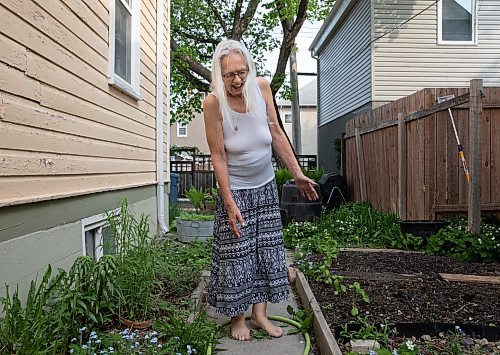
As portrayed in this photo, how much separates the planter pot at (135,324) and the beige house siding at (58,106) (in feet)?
2.93

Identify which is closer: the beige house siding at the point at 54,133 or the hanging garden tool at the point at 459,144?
the beige house siding at the point at 54,133

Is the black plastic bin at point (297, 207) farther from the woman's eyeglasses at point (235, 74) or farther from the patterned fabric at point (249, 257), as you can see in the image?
the woman's eyeglasses at point (235, 74)

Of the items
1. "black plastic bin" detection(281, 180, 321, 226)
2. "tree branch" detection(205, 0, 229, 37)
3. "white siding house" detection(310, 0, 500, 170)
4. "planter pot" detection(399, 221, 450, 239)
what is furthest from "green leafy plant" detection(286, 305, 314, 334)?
"tree branch" detection(205, 0, 229, 37)

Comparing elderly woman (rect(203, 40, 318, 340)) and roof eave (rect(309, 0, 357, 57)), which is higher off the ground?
roof eave (rect(309, 0, 357, 57))

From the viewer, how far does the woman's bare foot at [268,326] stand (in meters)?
2.93

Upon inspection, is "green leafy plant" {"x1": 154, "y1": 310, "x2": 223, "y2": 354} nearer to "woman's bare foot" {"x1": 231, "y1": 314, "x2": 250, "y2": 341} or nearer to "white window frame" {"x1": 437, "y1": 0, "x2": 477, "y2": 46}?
"woman's bare foot" {"x1": 231, "y1": 314, "x2": 250, "y2": 341}

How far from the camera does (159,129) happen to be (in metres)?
6.95

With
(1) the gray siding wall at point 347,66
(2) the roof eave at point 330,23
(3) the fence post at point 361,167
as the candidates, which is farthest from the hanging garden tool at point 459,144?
(2) the roof eave at point 330,23

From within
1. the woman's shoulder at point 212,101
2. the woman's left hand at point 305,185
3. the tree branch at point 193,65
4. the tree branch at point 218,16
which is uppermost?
the tree branch at point 218,16

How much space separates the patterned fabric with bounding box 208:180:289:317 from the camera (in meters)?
2.78

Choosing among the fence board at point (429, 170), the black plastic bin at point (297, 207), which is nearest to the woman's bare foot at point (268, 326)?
the fence board at point (429, 170)

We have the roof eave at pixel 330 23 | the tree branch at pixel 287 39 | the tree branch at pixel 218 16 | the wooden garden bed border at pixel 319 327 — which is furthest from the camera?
the tree branch at pixel 218 16

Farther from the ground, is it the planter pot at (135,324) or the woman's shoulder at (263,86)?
the woman's shoulder at (263,86)

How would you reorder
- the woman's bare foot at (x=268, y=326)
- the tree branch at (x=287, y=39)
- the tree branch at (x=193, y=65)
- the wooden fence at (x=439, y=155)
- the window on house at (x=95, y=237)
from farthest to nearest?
the tree branch at (x=193, y=65)
the tree branch at (x=287, y=39)
the wooden fence at (x=439, y=155)
the window on house at (x=95, y=237)
the woman's bare foot at (x=268, y=326)
